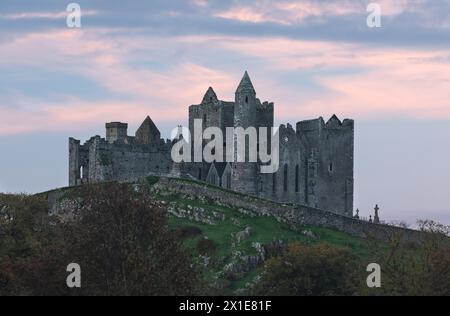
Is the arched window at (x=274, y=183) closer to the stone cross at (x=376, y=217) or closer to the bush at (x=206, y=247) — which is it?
the stone cross at (x=376, y=217)

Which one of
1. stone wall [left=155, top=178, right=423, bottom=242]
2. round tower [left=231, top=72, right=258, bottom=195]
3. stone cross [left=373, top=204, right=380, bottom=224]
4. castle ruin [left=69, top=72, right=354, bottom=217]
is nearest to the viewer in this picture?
stone wall [left=155, top=178, right=423, bottom=242]

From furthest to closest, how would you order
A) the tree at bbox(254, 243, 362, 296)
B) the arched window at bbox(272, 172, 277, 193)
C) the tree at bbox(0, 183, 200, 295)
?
the arched window at bbox(272, 172, 277, 193)
the tree at bbox(254, 243, 362, 296)
the tree at bbox(0, 183, 200, 295)

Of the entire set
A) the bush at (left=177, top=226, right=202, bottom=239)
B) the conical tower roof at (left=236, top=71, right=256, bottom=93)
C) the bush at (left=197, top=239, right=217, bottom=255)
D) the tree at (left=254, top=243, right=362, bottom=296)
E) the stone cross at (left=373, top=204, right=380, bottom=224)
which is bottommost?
the tree at (left=254, top=243, right=362, bottom=296)

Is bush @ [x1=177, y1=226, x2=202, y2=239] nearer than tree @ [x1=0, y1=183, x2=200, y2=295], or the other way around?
tree @ [x1=0, y1=183, x2=200, y2=295]

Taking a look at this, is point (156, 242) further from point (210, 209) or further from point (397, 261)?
point (210, 209)

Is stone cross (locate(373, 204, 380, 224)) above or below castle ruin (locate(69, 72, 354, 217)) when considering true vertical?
below

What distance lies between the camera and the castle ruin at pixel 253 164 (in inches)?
4094


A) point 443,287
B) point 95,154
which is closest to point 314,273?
point 443,287

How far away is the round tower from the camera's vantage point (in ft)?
335

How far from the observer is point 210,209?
301ft

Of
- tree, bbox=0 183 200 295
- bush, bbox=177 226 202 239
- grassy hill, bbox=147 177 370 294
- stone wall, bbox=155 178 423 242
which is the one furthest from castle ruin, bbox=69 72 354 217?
tree, bbox=0 183 200 295

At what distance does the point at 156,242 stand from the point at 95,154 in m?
45.5

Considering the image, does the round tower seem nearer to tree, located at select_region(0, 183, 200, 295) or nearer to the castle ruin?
the castle ruin
